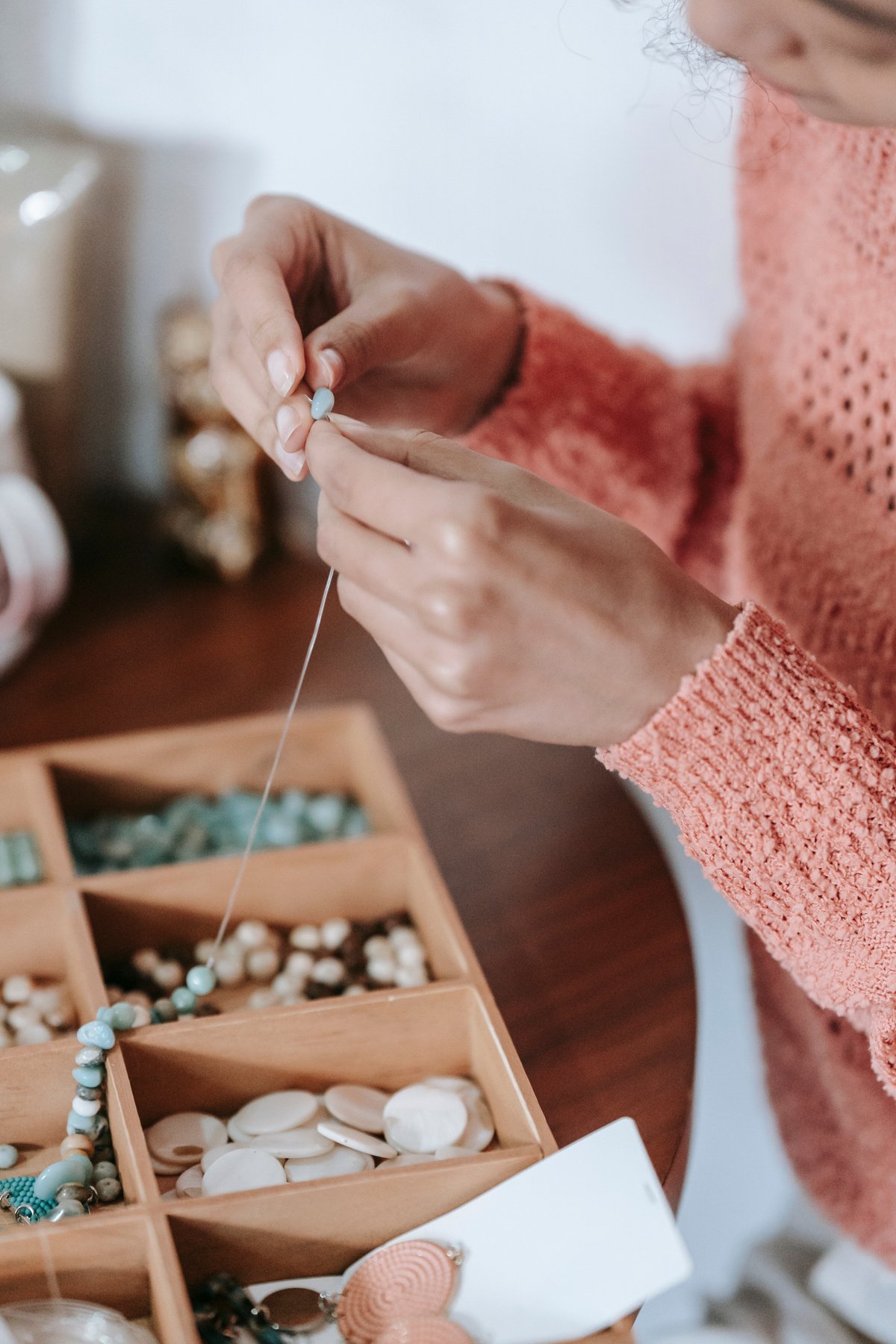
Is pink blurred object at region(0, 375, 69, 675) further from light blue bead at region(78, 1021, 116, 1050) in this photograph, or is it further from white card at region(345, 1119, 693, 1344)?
white card at region(345, 1119, 693, 1344)

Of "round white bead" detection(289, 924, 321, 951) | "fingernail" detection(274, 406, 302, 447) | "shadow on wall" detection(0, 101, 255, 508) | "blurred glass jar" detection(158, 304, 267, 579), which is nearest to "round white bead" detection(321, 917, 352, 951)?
"round white bead" detection(289, 924, 321, 951)

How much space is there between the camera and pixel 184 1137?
2.17 ft

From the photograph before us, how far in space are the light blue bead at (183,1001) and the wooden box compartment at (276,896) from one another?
48mm

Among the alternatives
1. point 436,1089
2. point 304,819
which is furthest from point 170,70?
point 436,1089

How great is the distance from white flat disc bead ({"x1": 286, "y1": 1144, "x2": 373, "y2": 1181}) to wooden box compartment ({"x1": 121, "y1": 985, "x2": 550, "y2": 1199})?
0.06m

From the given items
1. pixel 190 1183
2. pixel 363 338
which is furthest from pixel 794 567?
pixel 190 1183

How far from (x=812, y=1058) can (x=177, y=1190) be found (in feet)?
1.53

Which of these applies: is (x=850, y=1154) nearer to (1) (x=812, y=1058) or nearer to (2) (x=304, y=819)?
(1) (x=812, y=1058)

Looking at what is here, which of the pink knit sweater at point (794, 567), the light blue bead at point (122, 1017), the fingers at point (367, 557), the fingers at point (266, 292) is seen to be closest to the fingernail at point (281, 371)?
the fingers at point (266, 292)

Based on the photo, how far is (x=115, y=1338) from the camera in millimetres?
542

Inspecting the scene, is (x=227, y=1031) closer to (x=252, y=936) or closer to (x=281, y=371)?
(x=252, y=936)

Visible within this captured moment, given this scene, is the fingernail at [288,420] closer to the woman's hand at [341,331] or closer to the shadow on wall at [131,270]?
the woman's hand at [341,331]

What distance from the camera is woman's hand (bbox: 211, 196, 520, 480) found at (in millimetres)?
668

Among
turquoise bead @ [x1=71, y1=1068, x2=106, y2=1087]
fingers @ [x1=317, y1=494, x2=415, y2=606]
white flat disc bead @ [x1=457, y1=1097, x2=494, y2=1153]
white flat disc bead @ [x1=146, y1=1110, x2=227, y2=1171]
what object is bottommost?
white flat disc bead @ [x1=146, y1=1110, x2=227, y2=1171]
